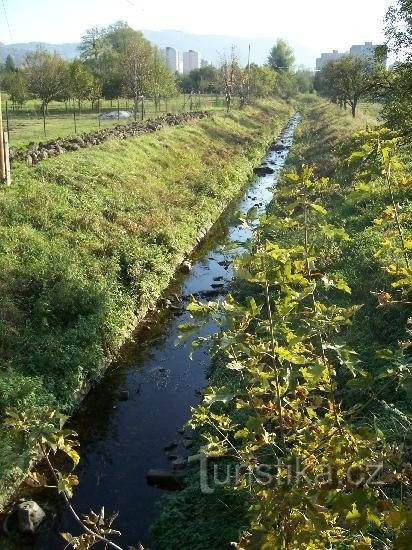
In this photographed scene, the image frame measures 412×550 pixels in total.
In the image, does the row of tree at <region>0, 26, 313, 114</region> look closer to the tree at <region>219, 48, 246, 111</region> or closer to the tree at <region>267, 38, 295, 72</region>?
the tree at <region>219, 48, 246, 111</region>

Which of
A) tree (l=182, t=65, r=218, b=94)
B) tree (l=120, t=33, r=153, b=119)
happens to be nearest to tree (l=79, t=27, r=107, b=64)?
tree (l=182, t=65, r=218, b=94)

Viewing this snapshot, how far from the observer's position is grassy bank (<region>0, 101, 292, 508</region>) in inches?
453

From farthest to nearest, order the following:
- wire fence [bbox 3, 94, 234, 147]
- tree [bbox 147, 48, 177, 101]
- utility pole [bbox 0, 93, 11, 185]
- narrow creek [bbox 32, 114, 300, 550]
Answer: tree [bbox 147, 48, 177, 101], wire fence [bbox 3, 94, 234, 147], utility pole [bbox 0, 93, 11, 185], narrow creek [bbox 32, 114, 300, 550]

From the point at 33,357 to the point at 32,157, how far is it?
534 inches

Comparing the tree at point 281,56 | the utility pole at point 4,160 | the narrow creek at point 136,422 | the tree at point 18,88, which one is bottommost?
the narrow creek at point 136,422

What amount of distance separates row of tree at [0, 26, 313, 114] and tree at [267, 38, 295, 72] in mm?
11948

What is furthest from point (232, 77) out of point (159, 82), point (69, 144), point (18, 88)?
point (69, 144)

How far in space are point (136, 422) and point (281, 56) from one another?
111617mm

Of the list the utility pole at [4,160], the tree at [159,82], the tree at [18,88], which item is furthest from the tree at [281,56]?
the utility pole at [4,160]

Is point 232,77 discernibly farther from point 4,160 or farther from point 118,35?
point 4,160

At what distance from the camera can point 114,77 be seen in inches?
2178

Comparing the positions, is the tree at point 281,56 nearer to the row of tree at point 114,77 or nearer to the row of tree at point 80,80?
the row of tree at point 114,77

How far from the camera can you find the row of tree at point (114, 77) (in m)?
44.4

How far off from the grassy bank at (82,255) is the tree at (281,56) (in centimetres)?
8954
